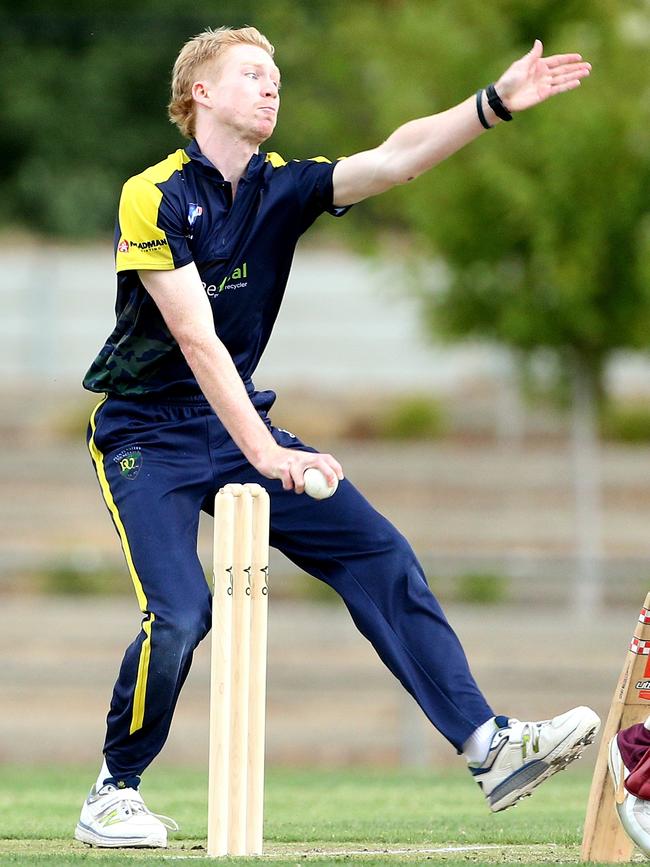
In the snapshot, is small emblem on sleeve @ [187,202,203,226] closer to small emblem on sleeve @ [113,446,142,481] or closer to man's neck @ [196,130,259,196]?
man's neck @ [196,130,259,196]

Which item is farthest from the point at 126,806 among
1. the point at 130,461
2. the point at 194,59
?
the point at 194,59

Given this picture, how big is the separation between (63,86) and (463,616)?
11.1 meters

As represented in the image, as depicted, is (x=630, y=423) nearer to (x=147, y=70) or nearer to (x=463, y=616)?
(x=463, y=616)

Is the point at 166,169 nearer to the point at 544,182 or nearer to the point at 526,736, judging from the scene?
the point at 526,736

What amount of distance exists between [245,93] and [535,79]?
87 centimetres

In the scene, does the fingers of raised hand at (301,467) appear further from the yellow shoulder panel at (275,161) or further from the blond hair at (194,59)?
the blond hair at (194,59)

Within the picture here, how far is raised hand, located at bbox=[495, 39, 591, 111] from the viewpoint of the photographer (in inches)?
187

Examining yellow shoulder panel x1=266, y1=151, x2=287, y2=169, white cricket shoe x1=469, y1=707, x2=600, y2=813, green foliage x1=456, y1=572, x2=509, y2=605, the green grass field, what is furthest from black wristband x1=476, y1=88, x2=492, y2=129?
green foliage x1=456, y1=572, x2=509, y2=605

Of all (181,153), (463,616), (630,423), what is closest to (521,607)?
(463,616)

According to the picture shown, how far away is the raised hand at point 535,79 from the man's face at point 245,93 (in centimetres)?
71

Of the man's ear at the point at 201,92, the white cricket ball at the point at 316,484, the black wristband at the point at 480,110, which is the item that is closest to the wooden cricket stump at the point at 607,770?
the white cricket ball at the point at 316,484

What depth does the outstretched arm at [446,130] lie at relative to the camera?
188 inches

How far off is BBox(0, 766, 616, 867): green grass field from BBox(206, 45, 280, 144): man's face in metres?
2.13

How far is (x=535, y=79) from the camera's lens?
4.79 m
